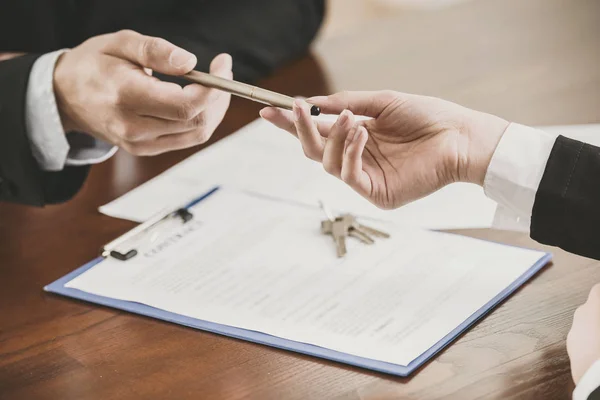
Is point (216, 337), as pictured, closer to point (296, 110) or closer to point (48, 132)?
point (296, 110)

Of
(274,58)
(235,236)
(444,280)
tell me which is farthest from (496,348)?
(274,58)

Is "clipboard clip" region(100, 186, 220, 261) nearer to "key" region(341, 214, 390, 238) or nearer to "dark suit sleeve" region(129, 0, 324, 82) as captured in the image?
"key" region(341, 214, 390, 238)

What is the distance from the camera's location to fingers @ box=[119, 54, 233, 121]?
104 centimetres

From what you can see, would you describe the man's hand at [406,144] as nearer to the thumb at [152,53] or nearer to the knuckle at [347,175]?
the knuckle at [347,175]

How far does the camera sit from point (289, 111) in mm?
1009

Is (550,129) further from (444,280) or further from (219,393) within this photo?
(219,393)

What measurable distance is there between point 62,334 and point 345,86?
817 millimetres

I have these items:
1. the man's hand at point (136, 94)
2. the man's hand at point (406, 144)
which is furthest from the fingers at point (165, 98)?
the man's hand at point (406, 144)

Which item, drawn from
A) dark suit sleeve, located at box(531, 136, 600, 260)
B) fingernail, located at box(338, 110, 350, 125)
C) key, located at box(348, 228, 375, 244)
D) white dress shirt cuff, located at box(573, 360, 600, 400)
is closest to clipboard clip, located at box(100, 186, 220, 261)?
key, located at box(348, 228, 375, 244)

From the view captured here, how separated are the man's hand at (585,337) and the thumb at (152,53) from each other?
1.63 feet

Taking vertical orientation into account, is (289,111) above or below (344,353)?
above

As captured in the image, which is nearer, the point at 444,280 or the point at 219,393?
the point at 219,393

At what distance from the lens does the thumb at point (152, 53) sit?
1015 mm

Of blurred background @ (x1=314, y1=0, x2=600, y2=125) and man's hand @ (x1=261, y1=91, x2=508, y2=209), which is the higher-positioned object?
man's hand @ (x1=261, y1=91, x2=508, y2=209)
